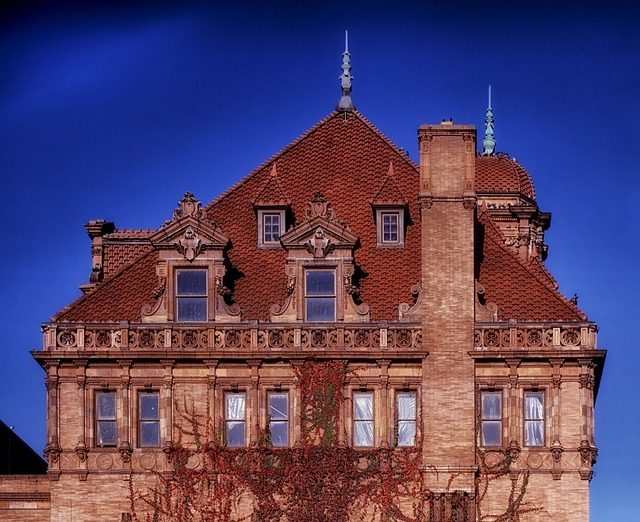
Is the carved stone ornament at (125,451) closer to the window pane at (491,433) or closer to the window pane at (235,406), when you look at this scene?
the window pane at (235,406)

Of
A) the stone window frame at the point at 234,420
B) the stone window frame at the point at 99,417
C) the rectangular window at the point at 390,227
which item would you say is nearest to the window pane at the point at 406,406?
the stone window frame at the point at 234,420

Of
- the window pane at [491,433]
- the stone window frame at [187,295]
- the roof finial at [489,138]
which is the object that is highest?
the roof finial at [489,138]

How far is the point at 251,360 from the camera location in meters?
84.1

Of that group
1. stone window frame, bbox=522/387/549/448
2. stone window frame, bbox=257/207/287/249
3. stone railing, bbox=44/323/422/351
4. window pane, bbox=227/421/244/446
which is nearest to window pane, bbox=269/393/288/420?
window pane, bbox=227/421/244/446

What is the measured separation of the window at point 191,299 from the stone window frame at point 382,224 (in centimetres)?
613

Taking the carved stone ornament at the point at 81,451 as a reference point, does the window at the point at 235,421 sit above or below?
above

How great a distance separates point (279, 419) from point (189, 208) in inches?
296

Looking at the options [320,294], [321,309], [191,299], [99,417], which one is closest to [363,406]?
[321,309]

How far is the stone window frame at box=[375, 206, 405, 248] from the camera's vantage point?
3425 inches

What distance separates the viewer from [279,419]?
276 ft

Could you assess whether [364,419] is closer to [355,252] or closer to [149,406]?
[355,252]

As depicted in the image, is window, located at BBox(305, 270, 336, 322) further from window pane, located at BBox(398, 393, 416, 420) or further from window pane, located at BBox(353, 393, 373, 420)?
window pane, located at BBox(398, 393, 416, 420)

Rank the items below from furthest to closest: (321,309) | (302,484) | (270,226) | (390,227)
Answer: (270,226) < (390,227) < (321,309) < (302,484)

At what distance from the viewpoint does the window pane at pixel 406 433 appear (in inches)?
3297
